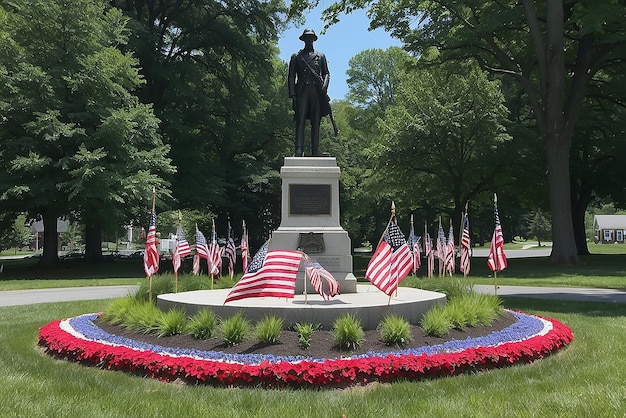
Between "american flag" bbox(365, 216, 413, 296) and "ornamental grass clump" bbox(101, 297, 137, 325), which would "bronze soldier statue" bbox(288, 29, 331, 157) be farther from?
"ornamental grass clump" bbox(101, 297, 137, 325)

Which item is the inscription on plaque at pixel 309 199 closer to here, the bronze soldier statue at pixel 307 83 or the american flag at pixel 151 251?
the bronze soldier statue at pixel 307 83

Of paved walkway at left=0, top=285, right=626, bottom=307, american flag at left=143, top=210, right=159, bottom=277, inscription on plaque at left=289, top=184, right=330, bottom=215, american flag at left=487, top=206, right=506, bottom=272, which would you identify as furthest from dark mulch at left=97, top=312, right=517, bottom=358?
paved walkway at left=0, top=285, right=626, bottom=307

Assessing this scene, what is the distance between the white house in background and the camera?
110 m

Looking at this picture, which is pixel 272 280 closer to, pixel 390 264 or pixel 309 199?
pixel 390 264

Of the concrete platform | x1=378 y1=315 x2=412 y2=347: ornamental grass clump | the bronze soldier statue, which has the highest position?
the bronze soldier statue

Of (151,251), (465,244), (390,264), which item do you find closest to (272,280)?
(390,264)

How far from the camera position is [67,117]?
27672 mm

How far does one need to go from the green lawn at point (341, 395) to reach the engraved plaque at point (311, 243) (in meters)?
5.28

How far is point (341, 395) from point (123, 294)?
1443cm

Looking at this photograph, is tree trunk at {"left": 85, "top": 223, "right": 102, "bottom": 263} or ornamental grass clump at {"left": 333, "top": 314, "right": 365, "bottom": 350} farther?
tree trunk at {"left": 85, "top": 223, "right": 102, "bottom": 263}

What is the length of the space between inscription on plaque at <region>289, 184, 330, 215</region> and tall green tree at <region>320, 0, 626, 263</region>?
723 inches

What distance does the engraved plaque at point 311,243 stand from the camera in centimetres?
1202

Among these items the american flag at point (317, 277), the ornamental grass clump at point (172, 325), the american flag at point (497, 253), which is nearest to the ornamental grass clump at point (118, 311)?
the ornamental grass clump at point (172, 325)

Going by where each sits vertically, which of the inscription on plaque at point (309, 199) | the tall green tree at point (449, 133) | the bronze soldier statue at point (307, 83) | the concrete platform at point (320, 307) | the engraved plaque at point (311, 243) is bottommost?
the concrete platform at point (320, 307)
